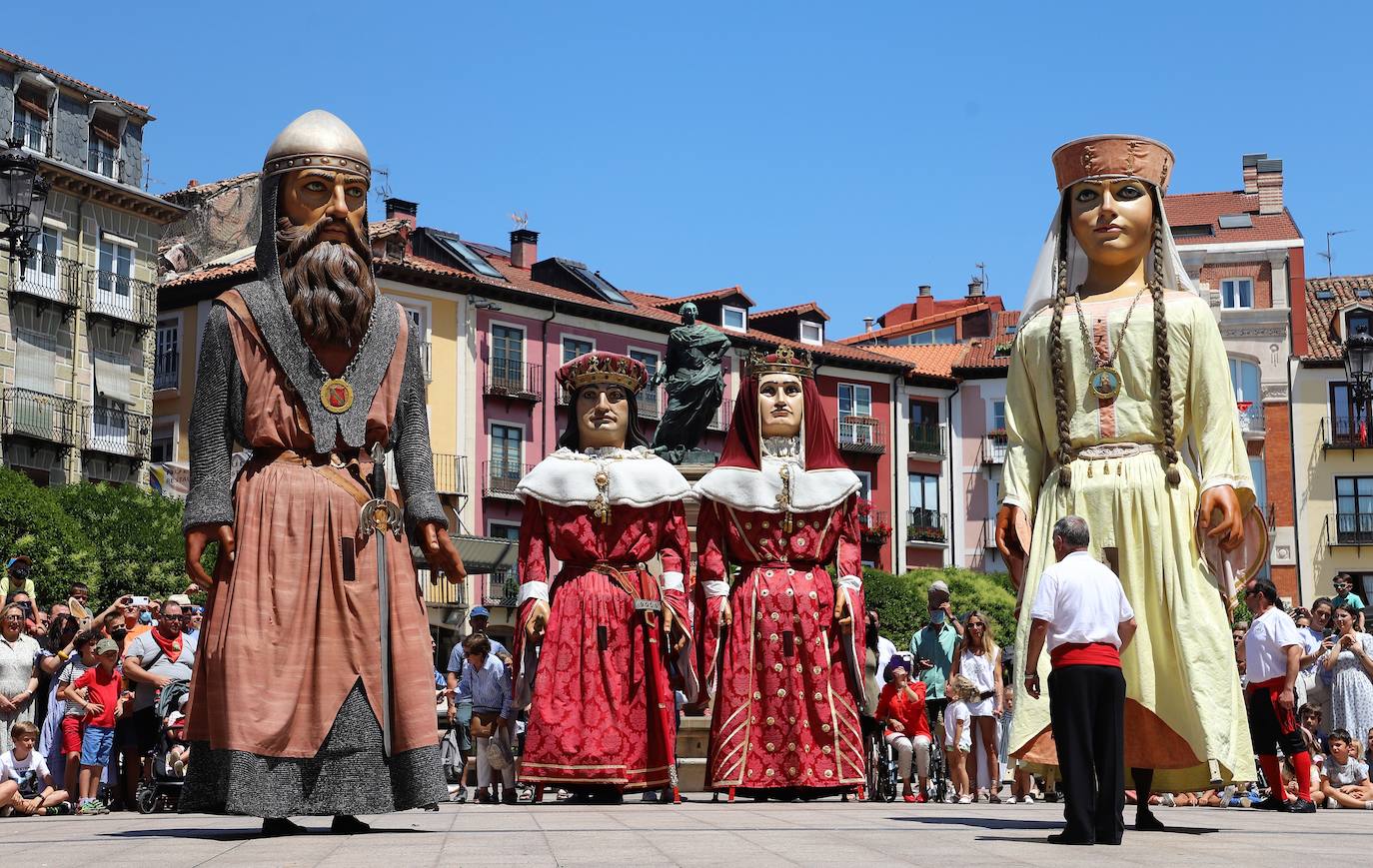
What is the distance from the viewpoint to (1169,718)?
9242 mm

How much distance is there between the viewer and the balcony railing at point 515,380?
53875 mm

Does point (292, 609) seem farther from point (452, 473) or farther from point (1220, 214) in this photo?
point (1220, 214)

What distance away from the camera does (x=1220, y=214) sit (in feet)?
221

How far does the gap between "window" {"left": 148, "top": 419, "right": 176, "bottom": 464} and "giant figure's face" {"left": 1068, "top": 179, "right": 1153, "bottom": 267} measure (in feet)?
146

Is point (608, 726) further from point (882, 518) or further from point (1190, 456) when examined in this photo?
point (882, 518)

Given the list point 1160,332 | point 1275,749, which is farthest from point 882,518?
point 1160,332

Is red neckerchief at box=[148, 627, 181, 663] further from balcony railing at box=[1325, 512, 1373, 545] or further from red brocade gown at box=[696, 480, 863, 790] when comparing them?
balcony railing at box=[1325, 512, 1373, 545]

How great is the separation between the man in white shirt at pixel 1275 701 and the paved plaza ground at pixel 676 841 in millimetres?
2178

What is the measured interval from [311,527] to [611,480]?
4470 mm

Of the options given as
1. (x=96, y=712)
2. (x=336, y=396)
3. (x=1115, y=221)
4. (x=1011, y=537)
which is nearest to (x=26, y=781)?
(x=96, y=712)

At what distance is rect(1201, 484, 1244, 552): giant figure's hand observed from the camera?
9.34 meters

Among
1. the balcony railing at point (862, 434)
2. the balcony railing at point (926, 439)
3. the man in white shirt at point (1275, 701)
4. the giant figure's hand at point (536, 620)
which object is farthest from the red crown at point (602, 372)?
the balcony railing at point (926, 439)

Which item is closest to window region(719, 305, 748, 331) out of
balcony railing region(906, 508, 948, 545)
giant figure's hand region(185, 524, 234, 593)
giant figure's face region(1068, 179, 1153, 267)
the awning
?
balcony railing region(906, 508, 948, 545)

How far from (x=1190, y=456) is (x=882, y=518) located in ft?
176
